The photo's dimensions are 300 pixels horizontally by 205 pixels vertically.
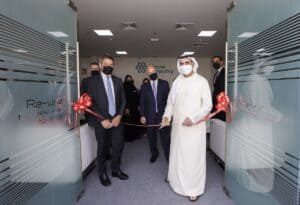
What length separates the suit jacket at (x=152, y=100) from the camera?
4.02 metres

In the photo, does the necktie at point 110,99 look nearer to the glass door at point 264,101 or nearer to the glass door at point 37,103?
the glass door at point 37,103

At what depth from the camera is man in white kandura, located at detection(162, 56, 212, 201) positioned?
2.90m

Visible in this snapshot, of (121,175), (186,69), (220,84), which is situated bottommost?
(121,175)

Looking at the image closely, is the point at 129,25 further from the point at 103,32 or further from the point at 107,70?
the point at 107,70

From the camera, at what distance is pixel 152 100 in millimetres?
4051

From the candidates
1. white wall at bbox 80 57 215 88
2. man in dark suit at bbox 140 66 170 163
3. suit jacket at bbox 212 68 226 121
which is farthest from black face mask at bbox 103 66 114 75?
white wall at bbox 80 57 215 88

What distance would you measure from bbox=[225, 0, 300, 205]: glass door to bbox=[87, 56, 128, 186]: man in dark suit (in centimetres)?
137

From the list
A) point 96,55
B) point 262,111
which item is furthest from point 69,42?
point 96,55

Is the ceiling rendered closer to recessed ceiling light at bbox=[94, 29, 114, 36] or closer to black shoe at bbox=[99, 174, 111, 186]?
recessed ceiling light at bbox=[94, 29, 114, 36]

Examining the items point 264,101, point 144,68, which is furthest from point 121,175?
point 144,68

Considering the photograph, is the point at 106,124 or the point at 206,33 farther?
the point at 206,33

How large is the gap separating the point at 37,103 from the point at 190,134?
166 centimetres

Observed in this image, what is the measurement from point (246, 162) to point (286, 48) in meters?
1.23

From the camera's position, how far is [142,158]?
4.52 m
